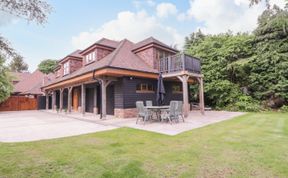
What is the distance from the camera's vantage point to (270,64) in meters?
14.8

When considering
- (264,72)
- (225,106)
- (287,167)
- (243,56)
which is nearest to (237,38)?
(243,56)

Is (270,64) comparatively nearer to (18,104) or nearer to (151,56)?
(151,56)

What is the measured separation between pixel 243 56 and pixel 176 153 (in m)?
15.9

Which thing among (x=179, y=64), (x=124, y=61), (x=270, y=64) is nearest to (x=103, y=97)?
(x=124, y=61)

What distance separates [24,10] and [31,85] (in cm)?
2863

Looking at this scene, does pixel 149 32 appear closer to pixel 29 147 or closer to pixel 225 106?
pixel 225 106

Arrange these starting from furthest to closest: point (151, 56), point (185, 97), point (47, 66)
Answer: point (47, 66) < point (151, 56) < point (185, 97)

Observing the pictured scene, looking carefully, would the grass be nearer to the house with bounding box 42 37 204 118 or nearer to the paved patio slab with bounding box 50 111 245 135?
the paved patio slab with bounding box 50 111 245 135

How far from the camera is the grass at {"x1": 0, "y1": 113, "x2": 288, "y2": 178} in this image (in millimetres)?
3184

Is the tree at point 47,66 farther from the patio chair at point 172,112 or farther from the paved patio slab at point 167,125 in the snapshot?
the patio chair at point 172,112

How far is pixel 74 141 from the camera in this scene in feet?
17.9

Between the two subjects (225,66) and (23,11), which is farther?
(225,66)

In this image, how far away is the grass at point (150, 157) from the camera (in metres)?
3.18

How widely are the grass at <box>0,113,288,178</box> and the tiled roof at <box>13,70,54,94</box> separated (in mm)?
23348
